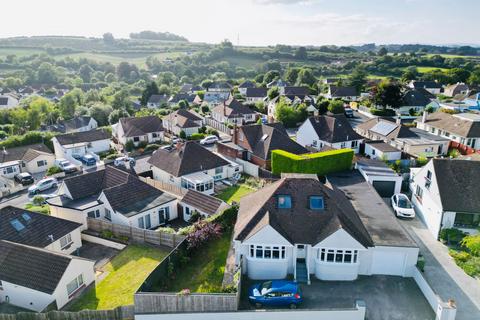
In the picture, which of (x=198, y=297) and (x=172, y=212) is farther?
(x=172, y=212)

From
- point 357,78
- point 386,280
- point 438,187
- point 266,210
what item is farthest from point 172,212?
point 357,78

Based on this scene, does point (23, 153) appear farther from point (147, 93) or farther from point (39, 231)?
point (147, 93)

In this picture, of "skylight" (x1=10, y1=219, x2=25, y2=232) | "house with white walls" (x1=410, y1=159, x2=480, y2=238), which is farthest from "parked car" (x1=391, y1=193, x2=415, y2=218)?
"skylight" (x1=10, y1=219, x2=25, y2=232)

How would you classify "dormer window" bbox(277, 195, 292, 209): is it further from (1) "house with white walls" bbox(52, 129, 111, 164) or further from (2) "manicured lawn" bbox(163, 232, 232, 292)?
(1) "house with white walls" bbox(52, 129, 111, 164)

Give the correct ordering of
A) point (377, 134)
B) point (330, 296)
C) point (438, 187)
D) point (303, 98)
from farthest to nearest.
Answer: point (303, 98)
point (377, 134)
point (438, 187)
point (330, 296)

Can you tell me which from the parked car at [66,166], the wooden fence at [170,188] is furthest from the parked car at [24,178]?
the wooden fence at [170,188]

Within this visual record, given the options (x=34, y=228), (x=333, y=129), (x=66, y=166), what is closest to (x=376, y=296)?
(x=34, y=228)

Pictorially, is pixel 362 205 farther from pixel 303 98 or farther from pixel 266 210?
pixel 303 98
